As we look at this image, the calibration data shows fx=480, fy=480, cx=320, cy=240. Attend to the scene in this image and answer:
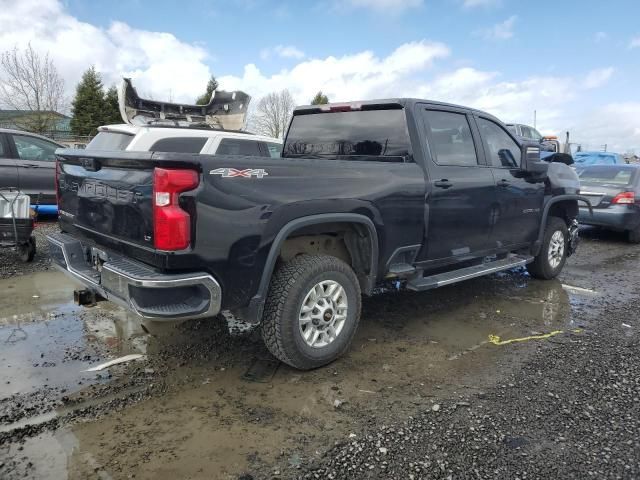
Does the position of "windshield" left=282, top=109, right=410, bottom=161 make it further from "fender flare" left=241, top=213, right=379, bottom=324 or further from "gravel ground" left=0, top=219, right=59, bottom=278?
"gravel ground" left=0, top=219, right=59, bottom=278

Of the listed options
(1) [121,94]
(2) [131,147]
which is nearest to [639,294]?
(2) [131,147]

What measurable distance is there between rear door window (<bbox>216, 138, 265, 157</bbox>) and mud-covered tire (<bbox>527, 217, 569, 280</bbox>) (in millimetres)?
4717

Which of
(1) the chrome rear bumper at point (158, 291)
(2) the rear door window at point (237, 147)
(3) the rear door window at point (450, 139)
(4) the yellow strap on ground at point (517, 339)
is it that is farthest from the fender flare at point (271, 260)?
(2) the rear door window at point (237, 147)

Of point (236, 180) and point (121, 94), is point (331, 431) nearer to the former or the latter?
point (236, 180)

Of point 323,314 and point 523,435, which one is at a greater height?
point 323,314

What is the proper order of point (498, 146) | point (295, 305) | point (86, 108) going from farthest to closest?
point (86, 108), point (498, 146), point (295, 305)

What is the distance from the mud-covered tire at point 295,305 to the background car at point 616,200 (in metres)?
7.48

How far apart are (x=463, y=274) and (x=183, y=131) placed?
15.7 ft

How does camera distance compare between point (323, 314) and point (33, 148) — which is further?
point (33, 148)

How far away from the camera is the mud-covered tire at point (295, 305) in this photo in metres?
3.28

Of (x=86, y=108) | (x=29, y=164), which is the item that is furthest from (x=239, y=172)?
(x=86, y=108)

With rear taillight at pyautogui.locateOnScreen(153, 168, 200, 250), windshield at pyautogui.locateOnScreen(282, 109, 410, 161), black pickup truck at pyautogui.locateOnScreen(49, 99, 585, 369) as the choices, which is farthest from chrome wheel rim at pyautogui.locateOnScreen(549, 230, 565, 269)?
rear taillight at pyautogui.locateOnScreen(153, 168, 200, 250)

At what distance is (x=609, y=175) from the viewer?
30.9 ft

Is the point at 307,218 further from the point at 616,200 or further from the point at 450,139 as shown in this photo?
the point at 616,200
